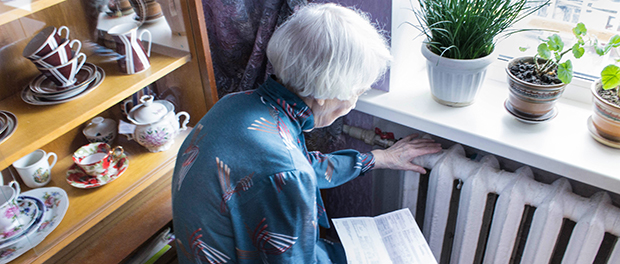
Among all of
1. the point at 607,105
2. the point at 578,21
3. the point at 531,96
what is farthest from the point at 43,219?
the point at 578,21

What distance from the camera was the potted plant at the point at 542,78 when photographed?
103 cm

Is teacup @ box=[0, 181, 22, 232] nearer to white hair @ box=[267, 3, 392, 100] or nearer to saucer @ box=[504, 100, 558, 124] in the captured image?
white hair @ box=[267, 3, 392, 100]

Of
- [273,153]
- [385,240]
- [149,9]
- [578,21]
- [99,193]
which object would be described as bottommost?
[385,240]

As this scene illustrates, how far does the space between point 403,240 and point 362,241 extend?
0.37ft

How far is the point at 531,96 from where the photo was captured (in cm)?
109

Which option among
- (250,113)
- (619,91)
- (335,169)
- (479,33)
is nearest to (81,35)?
(250,113)

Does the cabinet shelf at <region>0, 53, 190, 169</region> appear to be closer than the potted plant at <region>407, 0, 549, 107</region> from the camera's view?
Yes

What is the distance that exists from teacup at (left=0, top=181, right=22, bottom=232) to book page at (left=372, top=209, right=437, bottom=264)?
0.92 m

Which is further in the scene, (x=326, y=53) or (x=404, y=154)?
(x=404, y=154)

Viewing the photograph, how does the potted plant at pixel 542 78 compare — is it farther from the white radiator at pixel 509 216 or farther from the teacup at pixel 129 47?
the teacup at pixel 129 47

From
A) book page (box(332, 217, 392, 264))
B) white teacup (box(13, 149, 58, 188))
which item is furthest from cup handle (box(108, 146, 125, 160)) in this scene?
book page (box(332, 217, 392, 264))

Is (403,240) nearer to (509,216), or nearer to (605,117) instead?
(509,216)

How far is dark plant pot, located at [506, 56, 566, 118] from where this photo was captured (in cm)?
106

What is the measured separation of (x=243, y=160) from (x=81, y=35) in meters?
0.58
